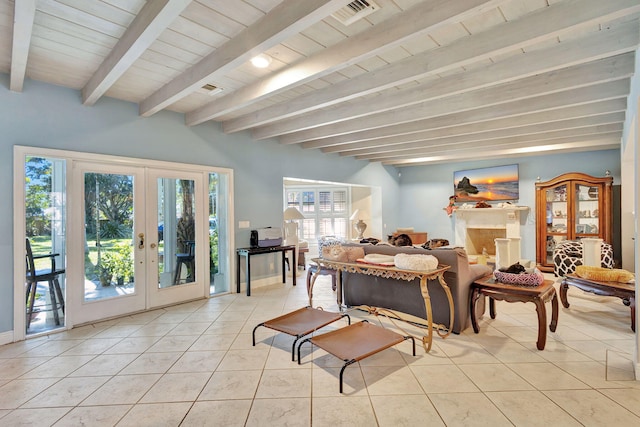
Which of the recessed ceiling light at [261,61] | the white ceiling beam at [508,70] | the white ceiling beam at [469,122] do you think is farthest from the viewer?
the white ceiling beam at [469,122]

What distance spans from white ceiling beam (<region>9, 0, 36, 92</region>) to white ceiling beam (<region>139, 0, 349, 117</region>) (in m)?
1.11

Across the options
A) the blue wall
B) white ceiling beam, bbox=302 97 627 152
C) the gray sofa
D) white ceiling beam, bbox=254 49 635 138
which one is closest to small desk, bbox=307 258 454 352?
the gray sofa

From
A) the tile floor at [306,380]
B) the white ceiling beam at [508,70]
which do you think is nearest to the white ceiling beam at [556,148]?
the tile floor at [306,380]

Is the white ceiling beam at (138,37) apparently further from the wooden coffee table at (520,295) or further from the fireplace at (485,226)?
the fireplace at (485,226)

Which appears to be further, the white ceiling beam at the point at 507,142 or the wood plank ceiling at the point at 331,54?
the white ceiling beam at the point at 507,142

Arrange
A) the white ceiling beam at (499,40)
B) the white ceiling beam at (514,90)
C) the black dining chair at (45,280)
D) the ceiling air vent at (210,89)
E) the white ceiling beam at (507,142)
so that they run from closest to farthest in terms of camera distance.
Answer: the white ceiling beam at (499,40)
the white ceiling beam at (514,90)
the black dining chair at (45,280)
the ceiling air vent at (210,89)
the white ceiling beam at (507,142)

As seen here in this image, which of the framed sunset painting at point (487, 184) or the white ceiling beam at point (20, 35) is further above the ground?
the white ceiling beam at point (20, 35)

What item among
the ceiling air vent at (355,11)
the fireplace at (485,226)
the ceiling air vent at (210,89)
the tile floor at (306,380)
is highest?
the ceiling air vent at (210,89)

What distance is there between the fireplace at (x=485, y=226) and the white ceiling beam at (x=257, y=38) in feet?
21.1

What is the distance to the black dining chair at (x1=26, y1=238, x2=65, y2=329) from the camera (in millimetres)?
3328

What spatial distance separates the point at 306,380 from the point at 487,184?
6.83 meters

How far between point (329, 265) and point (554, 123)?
3900 mm

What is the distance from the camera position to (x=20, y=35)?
7.13 ft

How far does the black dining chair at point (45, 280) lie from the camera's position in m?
3.33
